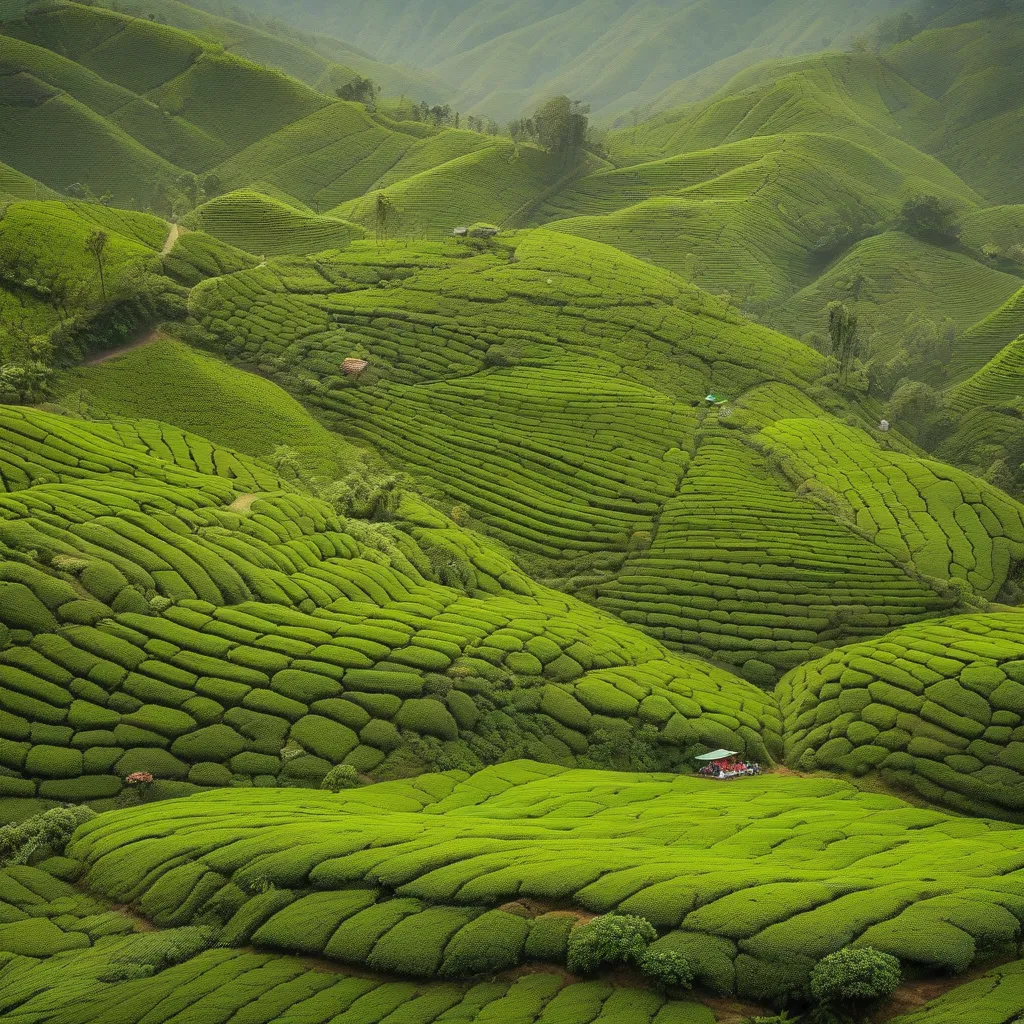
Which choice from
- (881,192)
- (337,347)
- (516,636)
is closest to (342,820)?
(516,636)

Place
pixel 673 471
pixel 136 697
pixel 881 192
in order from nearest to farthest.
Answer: pixel 136 697 < pixel 673 471 < pixel 881 192

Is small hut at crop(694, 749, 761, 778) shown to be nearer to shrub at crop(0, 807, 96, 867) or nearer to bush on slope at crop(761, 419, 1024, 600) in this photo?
bush on slope at crop(761, 419, 1024, 600)

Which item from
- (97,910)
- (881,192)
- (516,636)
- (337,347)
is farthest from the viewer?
(881,192)

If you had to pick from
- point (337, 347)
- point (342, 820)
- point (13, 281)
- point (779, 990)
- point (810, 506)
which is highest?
point (13, 281)

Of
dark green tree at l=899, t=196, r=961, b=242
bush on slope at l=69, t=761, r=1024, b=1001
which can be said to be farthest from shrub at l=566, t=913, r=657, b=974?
dark green tree at l=899, t=196, r=961, b=242

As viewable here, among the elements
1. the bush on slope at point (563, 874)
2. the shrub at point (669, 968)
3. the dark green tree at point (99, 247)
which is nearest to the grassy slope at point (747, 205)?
the dark green tree at point (99, 247)

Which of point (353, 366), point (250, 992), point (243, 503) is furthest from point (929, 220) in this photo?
point (250, 992)

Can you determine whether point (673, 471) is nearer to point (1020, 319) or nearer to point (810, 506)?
point (810, 506)

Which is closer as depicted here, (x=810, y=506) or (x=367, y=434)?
(x=810, y=506)
